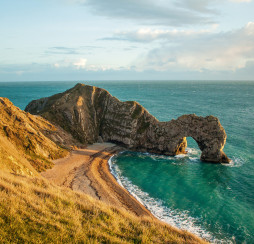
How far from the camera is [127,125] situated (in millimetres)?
57688

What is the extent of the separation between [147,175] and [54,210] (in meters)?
29.8

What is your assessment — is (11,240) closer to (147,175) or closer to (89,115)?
(147,175)

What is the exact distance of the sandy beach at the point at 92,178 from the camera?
105 ft

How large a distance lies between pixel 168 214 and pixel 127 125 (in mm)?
31363

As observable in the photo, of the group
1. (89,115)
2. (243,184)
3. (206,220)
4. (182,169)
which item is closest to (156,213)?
(206,220)

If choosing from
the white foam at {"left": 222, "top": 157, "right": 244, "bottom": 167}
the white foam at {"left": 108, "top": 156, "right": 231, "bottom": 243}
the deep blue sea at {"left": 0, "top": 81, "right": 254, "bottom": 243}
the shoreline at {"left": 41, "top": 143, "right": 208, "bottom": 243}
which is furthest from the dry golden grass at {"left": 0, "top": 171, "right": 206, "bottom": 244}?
the white foam at {"left": 222, "top": 157, "right": 244, "bottom": 167}

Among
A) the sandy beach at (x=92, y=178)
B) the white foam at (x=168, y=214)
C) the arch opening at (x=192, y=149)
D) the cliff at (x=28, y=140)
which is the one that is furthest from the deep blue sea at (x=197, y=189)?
the cliff at (x=28, y=140)

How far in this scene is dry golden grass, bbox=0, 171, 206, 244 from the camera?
11.1 metres

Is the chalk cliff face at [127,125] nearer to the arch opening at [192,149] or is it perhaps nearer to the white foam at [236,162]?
the white foam at [236,162]

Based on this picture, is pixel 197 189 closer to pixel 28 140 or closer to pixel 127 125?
pixel 127 125

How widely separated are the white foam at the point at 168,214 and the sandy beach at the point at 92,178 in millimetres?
1175

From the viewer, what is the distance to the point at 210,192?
1410 inches

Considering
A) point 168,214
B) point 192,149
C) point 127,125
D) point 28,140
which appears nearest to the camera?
point 168,214

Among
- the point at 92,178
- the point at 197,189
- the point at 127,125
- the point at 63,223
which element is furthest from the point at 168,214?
the point at 127,125
